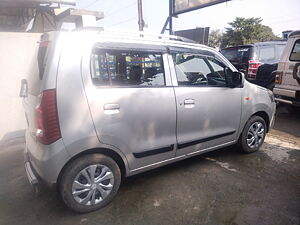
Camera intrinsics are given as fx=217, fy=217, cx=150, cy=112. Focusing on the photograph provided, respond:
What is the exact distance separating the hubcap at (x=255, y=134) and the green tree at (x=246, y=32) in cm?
4003

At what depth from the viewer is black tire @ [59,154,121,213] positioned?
6.90 feet

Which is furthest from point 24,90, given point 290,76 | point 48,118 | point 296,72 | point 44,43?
point 290,76

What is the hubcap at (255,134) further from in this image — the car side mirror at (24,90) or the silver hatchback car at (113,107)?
the car side mirror at (24,90)

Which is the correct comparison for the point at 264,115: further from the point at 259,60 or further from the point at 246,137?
the point at 259,60

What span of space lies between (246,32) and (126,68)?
4412 cm

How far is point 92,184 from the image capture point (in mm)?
2258

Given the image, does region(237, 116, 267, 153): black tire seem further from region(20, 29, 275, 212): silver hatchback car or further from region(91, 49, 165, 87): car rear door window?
region(91, 49, 165, 87): car rear door window

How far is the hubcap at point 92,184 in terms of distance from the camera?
219 cm

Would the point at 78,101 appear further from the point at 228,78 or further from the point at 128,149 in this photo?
the point at 228,78

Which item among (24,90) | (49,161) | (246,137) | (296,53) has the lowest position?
(246,137)

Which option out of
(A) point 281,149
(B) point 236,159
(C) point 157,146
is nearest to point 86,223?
A: (C) point 157,146

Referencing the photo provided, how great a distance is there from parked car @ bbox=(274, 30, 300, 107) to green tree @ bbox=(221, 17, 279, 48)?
37.5 metres

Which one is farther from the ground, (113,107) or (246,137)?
(113,107)

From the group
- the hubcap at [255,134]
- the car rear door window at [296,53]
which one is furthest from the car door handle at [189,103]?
the car rear door window at [296,53]
